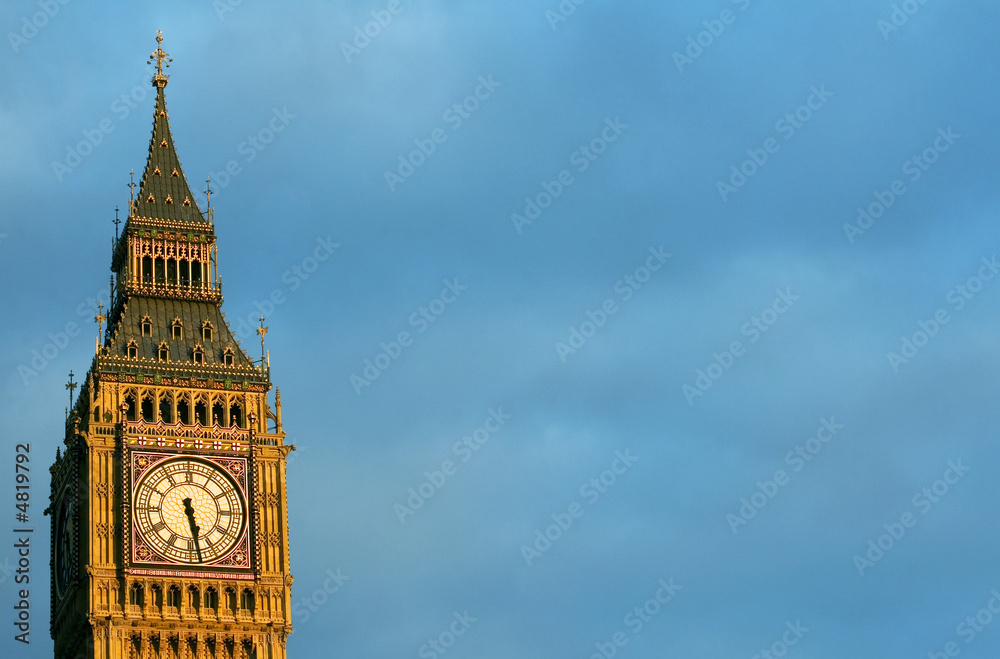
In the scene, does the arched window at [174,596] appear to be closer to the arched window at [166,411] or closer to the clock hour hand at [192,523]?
the clock hour hand at [192,523]

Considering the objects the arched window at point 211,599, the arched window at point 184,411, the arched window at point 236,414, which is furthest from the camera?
the arched window at point 236,414

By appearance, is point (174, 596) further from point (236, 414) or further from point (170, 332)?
point (170, 332)

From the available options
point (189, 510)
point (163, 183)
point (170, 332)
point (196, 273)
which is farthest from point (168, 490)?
point (163, 183)

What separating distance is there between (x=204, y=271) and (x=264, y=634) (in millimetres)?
23215

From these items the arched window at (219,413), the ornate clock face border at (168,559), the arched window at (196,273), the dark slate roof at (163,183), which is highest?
the dark slate roof at (163,183)

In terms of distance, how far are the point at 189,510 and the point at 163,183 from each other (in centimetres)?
2254

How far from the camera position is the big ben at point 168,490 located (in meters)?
138

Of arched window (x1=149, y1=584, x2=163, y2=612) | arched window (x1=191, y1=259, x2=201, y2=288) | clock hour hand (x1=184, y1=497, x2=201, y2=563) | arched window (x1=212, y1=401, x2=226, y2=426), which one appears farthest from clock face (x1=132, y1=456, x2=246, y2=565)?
arched window (x1=191, y1=259, x2=201, y2=288)

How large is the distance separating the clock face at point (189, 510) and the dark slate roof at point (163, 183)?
1699 cm

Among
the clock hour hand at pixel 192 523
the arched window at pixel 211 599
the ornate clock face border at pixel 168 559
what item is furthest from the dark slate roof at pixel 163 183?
the arched window at pixel 211 599

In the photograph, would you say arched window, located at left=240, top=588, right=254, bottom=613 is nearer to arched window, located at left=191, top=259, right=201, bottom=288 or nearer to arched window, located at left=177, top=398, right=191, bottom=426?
arched window, located at left=177, top=398, right=191, bottom=426

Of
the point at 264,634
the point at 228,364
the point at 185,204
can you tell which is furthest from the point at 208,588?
the point at 185,204

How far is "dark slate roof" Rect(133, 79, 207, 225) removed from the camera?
15175 centimetres

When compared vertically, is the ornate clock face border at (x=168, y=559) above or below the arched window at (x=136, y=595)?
above
